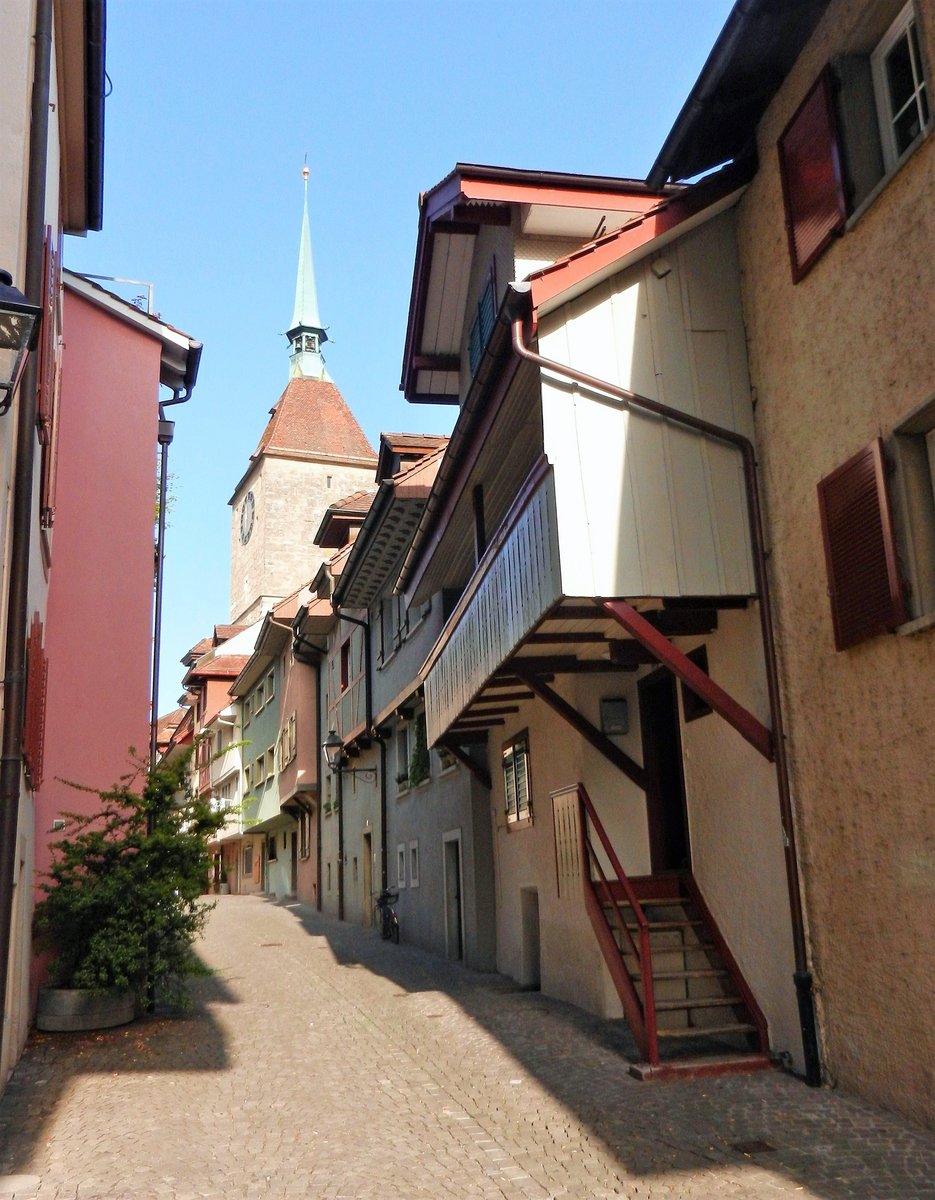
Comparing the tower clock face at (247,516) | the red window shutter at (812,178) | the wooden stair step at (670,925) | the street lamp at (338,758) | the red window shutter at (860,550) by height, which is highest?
the tower clock face at (247,516)

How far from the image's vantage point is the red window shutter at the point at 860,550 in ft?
22.2

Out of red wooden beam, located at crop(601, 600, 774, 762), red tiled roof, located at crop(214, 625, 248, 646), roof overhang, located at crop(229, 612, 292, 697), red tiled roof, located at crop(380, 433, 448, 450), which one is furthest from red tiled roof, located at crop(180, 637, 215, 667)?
red wooden beam, located at crop(601, 600, 774, 762)

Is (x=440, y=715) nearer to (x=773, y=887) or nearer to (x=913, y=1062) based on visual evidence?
(x=773, y=887)

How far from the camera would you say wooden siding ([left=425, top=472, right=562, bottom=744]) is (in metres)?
8.34

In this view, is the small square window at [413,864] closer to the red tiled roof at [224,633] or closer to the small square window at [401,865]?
the small square window at [401,865]

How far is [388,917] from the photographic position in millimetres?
20719

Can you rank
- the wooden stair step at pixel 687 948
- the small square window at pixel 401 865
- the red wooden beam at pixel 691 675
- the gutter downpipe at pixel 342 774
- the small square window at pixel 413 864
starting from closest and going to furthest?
1. the red wooden beam at pixel 691 675
2. the wooden stair step at pixel 687 948
3. the small square window at pixel 413 864
4. the small square window at pixel 401 865
5. the gutter downpipe at pixel 342 774

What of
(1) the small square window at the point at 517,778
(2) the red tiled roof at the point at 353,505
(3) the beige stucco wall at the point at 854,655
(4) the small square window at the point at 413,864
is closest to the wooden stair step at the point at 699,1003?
(3) the beige stucco wall at the point at 854,655

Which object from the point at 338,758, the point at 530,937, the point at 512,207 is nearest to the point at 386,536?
the point at 530,937

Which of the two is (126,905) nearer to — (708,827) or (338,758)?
(708,827)

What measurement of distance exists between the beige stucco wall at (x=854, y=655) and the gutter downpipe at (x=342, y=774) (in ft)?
49.2

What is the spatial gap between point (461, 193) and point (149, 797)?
258 inches

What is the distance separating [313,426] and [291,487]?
5.47m

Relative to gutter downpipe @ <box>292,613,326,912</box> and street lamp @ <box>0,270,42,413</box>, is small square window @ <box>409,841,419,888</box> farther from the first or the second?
street lamp @ <box>0,270,42,413</box>
